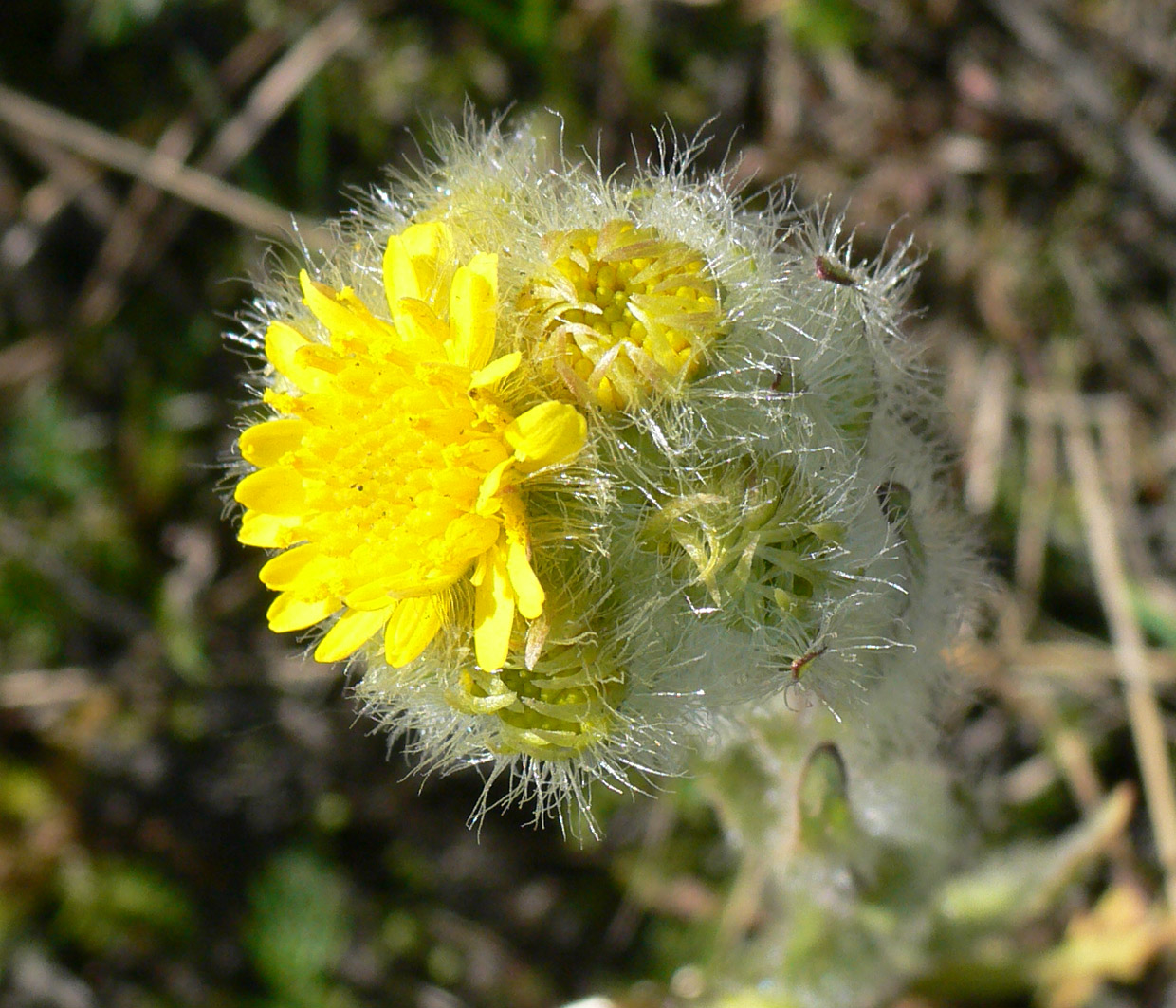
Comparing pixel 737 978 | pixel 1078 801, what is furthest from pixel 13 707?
pixel 1078 801

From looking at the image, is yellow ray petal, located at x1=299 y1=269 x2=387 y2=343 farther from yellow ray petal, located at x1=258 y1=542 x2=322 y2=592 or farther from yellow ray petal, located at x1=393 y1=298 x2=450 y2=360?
yellow ray petal, located at x1=258 y1=542 x2=322 y2=592

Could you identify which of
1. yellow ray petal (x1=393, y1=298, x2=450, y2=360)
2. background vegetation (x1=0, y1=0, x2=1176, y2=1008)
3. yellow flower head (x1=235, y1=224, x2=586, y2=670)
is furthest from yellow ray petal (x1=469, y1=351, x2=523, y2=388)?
background vegetation (x1=0, y1=0, x2=1176, y2=1008)

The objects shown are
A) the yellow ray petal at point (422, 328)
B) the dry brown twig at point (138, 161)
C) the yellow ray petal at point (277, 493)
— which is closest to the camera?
the yellow ray petal at point (422, 328)

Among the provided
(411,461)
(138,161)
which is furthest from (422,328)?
(138,161)

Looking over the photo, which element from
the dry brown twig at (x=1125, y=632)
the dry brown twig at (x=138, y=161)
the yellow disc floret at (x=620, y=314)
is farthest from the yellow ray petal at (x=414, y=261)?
the dry brown twig at (x=1125, y=632)

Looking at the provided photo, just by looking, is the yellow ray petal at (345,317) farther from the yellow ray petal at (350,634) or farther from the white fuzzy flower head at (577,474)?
the yellow ray petal at (350,634)

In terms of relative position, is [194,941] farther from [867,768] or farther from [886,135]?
[886,135]

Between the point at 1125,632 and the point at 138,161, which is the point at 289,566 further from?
the point at 138,161
